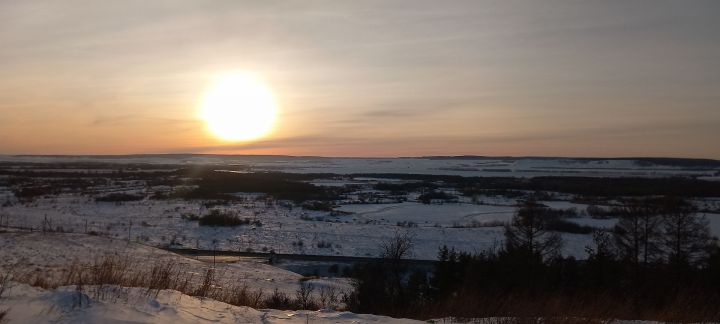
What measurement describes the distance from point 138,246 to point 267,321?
64.8ft

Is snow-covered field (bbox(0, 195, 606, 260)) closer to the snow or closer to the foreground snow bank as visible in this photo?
the snow

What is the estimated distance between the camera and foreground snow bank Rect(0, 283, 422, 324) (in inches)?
192

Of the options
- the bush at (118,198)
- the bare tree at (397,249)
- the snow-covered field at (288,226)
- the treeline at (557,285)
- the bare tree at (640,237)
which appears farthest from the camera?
the bush at (118,198)

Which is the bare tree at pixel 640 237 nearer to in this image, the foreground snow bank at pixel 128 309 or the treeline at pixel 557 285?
the treeline at pixel 557 285

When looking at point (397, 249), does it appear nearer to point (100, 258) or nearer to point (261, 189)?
point (100, 258)

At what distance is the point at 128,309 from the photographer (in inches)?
206

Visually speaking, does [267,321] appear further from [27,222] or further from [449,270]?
[27,222]

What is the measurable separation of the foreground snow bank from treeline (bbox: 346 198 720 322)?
2.27 m

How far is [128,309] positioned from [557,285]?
13.5m

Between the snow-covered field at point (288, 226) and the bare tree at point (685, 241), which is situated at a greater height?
the bare tree at point (685, 241)

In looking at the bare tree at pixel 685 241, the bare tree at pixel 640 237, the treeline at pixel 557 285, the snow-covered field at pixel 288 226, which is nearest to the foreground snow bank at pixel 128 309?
the treeline at pixel 557 285

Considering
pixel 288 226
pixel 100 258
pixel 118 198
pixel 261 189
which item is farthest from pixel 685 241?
pixel 261 189

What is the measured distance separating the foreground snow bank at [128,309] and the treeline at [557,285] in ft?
→ 7.46

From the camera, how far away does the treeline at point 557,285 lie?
7715 mm
